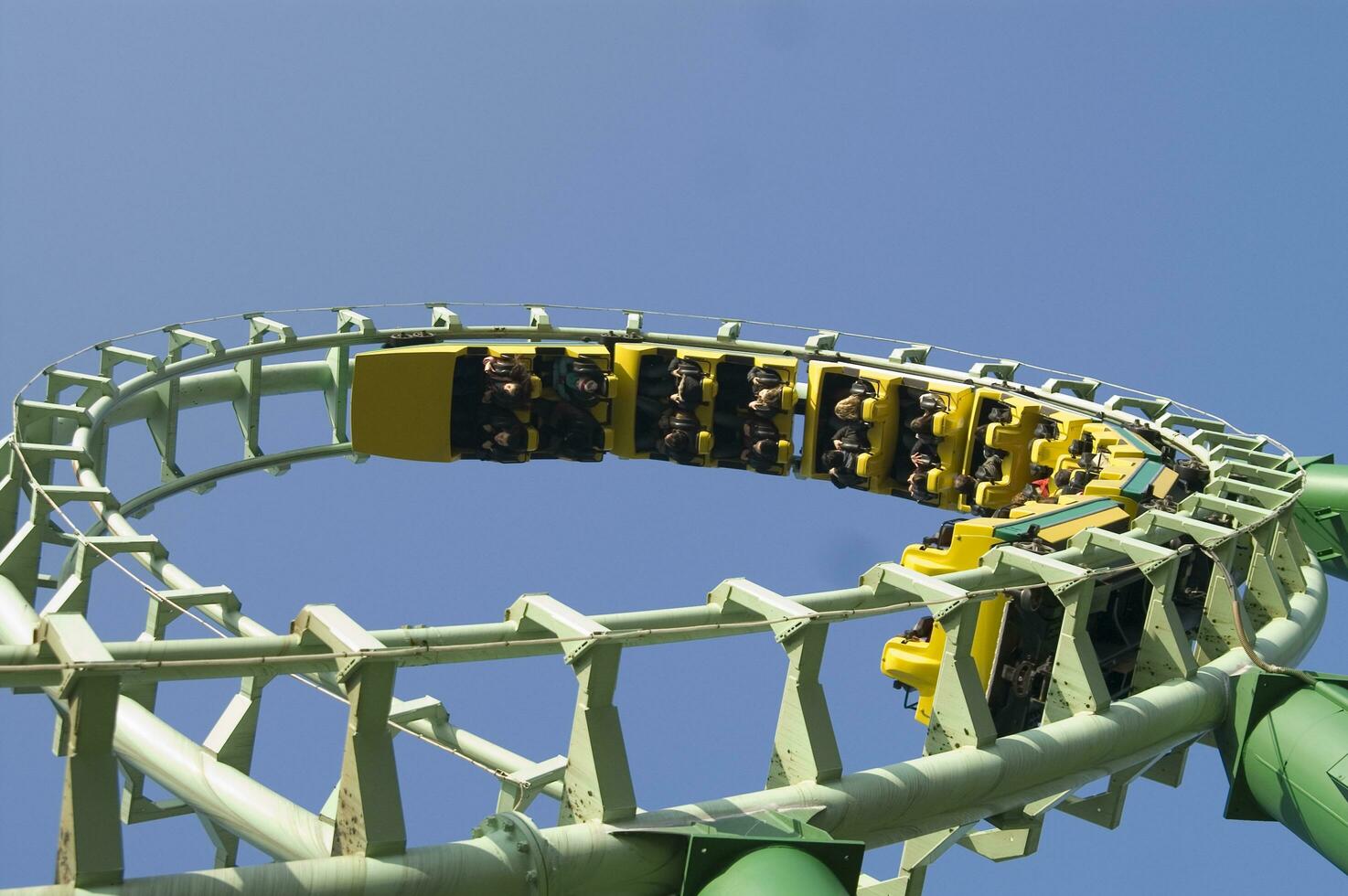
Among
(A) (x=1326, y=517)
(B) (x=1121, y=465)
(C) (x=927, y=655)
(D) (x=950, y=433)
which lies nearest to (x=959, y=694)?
(C) (x=927, y=655)

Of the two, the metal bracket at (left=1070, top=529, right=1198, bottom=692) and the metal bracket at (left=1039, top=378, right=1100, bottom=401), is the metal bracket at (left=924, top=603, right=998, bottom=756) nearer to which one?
the metal bracket at (left=1070, top=529, right=1198, bottom=692)

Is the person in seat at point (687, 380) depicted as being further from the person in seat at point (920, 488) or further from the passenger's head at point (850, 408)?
the person in seat at point (920, 488)

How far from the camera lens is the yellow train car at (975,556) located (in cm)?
1750

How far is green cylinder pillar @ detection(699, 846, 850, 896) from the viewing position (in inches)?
440

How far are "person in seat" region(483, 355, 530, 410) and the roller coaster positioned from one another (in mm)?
3724

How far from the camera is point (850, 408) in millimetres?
33250

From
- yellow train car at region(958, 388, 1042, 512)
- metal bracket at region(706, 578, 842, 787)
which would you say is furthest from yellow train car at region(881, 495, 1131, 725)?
yellow train car at region(958, 388, 1042, 512)

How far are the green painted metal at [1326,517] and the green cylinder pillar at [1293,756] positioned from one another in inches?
480

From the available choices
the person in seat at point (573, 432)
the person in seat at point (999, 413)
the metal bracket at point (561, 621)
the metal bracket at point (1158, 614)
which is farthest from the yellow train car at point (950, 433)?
the metal bracket at point (561, 621)

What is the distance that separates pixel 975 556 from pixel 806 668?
19.7 ft

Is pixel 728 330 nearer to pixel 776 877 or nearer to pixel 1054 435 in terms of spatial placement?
pixel 1054 435

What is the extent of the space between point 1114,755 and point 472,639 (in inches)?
275

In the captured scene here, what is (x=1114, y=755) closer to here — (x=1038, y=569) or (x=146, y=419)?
(x=1038, y=569)

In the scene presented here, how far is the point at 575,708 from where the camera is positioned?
1197 cm
